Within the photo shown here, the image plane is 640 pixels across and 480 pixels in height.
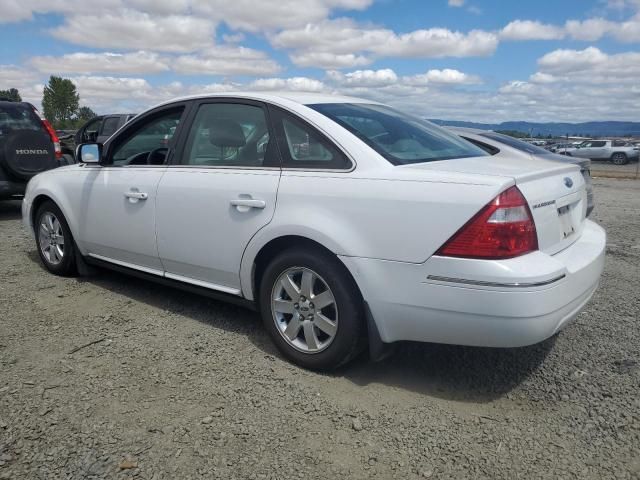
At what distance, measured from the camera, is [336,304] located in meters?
3.03

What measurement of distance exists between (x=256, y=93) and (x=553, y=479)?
9.17 feet

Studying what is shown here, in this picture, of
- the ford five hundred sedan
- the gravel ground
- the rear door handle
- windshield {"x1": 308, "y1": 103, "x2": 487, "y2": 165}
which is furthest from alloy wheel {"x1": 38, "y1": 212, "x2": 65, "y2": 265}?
windshield {"x1": 308, "y1": 103, "x2": 487, "y2": 165}

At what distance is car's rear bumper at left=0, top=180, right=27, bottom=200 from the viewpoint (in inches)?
Answer: 317

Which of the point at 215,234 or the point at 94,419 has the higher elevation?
the point at 215,234

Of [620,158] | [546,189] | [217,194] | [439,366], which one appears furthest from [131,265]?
[620,158]

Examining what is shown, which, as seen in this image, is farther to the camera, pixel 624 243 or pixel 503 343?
pixel 624 243

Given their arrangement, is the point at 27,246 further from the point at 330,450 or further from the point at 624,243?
the point at 624,243

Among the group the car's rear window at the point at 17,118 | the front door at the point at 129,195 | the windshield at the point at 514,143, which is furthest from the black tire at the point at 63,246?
the windshield at the point at 514,143

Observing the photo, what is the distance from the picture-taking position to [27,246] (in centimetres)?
655

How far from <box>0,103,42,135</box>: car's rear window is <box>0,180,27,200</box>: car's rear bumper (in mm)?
787

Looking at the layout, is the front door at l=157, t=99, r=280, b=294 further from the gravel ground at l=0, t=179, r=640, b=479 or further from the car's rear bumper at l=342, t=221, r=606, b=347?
the car's rear bumper at l=342, t=221, r=606, b=347

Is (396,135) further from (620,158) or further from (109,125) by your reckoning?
(620,158)

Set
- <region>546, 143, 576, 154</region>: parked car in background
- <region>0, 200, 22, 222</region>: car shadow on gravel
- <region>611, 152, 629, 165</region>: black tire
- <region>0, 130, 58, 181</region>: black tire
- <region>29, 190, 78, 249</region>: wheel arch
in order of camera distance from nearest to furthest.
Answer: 1. <region>29, 190, 78, 249</region>: wheel arch
2. <region>0, 130, 58, 181</region>: black tire
3. <region>0, 200, 22, 222</region>: car shadow on gravel
4. <region>611, 152, 629, 165</region>: black tire
5. <region>546, 143, 576, 154</region>: parked car in background

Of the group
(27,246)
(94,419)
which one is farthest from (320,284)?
(27,246)
